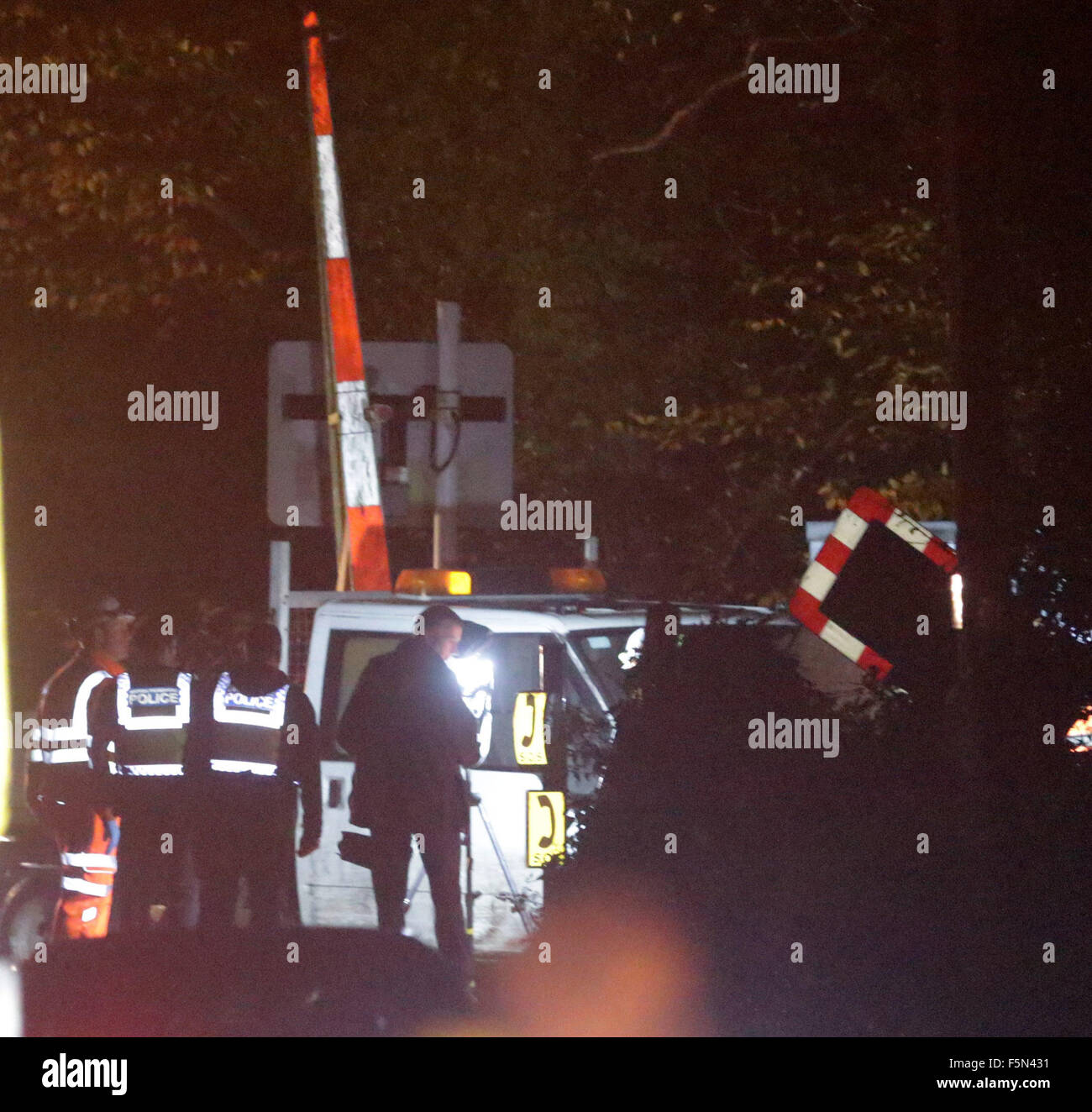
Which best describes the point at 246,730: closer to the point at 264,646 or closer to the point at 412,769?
the point at 264,646

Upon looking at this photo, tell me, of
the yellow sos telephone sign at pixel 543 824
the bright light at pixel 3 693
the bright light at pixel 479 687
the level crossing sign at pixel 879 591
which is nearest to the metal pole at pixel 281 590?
the bright light at pixel 479 687

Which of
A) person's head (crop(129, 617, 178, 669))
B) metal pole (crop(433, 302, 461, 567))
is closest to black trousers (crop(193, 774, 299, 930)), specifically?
person's head (crop(129, 617, 178, 669))

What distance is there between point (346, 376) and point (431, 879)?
11.8 feet

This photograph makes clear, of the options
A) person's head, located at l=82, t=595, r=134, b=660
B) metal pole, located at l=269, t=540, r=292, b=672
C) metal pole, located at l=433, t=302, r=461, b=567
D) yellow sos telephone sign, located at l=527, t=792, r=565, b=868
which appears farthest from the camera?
metal pole, located at l=433, t=302, r=461, b=567

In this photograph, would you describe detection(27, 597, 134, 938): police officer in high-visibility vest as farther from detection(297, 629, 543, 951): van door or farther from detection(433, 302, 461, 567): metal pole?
detection(433, 302, 461, 567): metal pole

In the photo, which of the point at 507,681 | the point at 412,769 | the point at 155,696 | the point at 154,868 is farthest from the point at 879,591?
the point at 154,868

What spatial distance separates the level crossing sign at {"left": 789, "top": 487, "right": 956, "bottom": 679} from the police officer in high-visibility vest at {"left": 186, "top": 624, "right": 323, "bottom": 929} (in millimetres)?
2612

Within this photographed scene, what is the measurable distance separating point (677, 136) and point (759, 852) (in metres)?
10.4

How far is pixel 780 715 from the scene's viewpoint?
19.9 feet

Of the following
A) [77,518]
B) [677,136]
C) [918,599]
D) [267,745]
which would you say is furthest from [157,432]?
[918,599]

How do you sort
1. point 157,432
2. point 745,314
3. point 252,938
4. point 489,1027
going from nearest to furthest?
1. point 252,938
2. point 489,1027
3. point 745,314
4. point 157,432

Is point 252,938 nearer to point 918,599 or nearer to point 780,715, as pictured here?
point 780,715

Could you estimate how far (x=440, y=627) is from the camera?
7.89 metres

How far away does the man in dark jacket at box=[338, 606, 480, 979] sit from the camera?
25.1 feet
